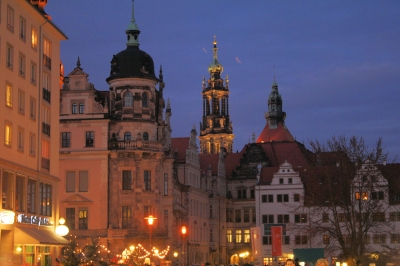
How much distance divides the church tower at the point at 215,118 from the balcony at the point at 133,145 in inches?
2868

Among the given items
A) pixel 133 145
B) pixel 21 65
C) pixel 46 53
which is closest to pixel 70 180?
pixel 133 145

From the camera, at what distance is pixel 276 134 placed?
488 ft

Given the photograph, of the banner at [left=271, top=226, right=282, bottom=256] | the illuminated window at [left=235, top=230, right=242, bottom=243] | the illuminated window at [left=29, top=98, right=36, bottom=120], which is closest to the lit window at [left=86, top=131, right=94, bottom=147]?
the banner at [left=271, top=226, right=282, bottom=256]

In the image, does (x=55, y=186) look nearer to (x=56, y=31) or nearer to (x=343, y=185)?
(x=56, y=31)

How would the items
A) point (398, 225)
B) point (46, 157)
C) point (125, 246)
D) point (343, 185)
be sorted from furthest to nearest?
point (398, 225), point (125, 246), point (343, 185), point (46, 157)

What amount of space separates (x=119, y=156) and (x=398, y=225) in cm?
3467

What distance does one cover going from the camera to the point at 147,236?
77000mm

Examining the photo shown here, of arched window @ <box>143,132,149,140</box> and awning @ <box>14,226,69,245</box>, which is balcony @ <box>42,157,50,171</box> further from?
arched window @ <box>143,132,149,140</box>

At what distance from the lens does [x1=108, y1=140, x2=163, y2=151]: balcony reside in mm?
78500

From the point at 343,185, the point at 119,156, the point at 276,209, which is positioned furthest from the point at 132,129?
the point at 276,209

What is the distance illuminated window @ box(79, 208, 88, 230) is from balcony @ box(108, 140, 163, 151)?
19.1ft

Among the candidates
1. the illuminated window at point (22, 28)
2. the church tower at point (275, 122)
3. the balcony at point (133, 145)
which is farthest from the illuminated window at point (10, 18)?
the church tower at point (275, 122)

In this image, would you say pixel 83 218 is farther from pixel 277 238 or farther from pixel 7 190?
pixel 7 190

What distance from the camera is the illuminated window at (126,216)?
78.0 meters
